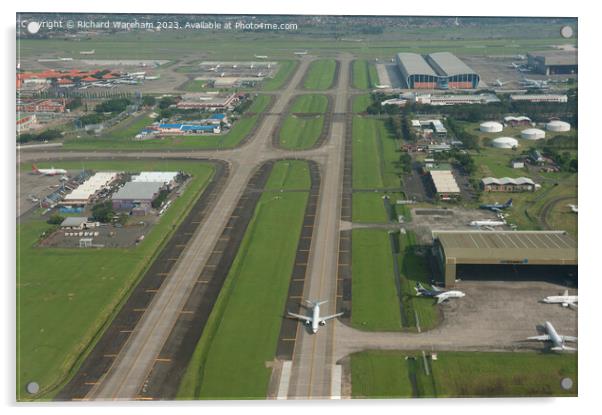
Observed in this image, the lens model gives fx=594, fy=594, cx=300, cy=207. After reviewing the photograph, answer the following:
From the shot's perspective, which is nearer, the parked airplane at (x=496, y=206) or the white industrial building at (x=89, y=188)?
the parked airplane at (x=496, y=206)

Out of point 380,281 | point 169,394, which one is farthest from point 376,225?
point 169,394

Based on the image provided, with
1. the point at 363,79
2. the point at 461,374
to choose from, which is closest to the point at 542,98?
the point at 363,79

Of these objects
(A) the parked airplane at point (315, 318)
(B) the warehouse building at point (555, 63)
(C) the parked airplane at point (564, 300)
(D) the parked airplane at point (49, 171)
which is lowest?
(A) the parked airplane at point (315, 318)

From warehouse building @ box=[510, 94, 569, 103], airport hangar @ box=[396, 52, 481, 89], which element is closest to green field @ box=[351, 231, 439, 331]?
warehouse building @ box=[510, 94, 569, 103]

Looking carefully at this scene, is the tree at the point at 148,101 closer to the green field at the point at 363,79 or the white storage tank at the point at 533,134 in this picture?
the green field at the point at 363,79

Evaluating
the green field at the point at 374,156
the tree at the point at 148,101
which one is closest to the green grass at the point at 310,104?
the green field at the point at 374,156

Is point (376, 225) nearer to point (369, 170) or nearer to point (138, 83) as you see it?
point (369, 170)
